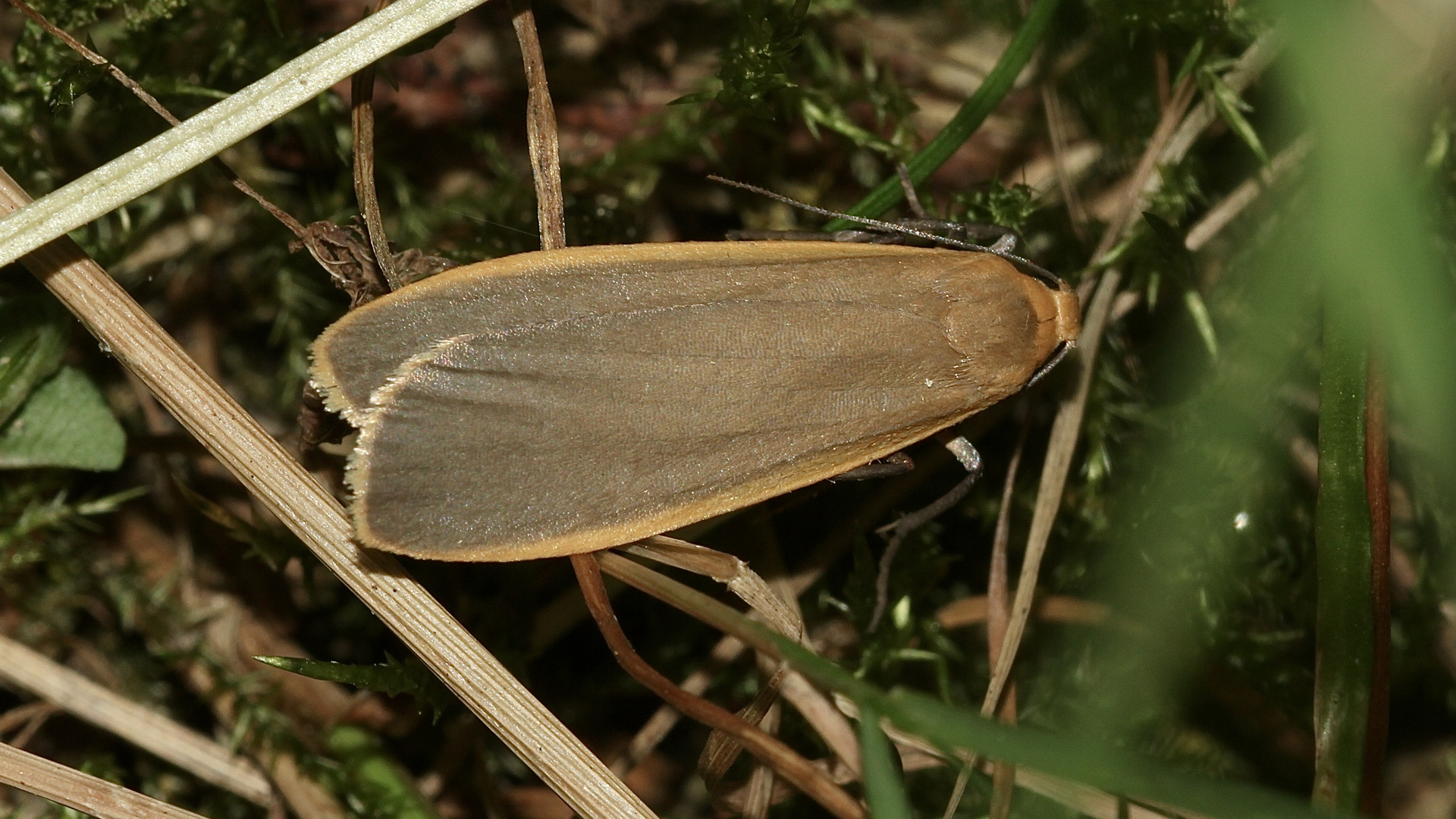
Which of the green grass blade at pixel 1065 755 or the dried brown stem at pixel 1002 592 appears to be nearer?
the green grass blade at pixel 1065 755

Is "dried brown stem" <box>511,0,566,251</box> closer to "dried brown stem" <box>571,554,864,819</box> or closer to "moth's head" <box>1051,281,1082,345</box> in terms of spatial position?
"dried brown stem" <box>571,554,864,819</box>

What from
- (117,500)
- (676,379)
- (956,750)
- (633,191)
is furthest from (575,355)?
(117,500)

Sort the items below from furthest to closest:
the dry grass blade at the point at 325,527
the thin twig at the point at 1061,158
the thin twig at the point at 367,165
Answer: the thin twig at the point at 1061,158
the thin twig at the point at 367,165
the dry grass blade at the point at 325,527

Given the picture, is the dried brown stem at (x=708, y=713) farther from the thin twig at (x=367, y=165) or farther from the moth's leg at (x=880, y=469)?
the thin twig at (x=367, y=165)

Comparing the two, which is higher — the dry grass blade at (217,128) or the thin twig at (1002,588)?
the dry grass blade at (217,128)

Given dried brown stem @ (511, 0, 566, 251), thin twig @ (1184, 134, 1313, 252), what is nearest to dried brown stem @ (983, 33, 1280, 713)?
thin twig @ (1184, 134, 1313, 252)

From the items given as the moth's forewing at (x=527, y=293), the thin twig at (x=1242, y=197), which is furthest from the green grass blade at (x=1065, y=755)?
the thin twig at (x=1242, y=197)

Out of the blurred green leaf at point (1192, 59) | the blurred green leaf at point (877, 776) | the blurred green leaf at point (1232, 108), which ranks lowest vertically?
the blurred green leaf at point (877, 776)
